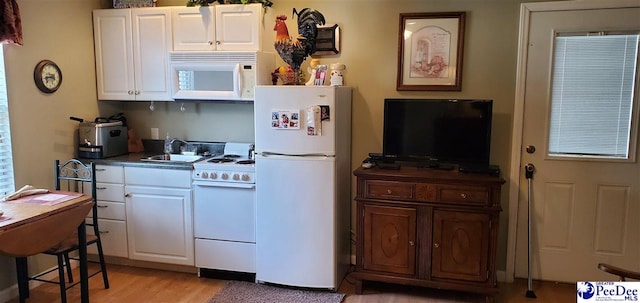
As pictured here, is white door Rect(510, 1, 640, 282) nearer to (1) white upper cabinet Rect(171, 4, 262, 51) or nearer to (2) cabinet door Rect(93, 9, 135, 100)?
(1) white upper cabinet Rect(171, 4, 262, 51)

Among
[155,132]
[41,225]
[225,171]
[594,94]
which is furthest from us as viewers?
[155,132]

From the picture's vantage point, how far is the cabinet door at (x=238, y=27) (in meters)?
3.40

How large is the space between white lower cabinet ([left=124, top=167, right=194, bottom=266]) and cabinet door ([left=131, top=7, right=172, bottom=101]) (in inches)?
26.9

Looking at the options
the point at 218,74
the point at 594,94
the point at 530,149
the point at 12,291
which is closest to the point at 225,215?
the point at 218,74

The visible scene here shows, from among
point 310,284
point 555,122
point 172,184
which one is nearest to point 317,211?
point 310,284

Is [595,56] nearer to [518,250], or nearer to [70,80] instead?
[518,250]

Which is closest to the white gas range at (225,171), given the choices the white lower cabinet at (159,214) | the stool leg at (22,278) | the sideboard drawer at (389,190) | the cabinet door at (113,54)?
the white lower cabinet at (159,214)

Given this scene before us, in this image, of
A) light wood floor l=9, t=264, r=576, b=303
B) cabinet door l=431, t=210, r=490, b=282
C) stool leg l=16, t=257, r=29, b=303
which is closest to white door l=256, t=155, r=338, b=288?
light wood floor l=9, t=264, r=576, b=303

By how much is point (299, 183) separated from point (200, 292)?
1086mm

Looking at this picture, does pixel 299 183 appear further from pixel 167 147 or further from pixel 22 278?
pixel 22 278

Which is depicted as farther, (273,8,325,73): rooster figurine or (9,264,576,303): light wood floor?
(273,8,325,73): rooster figurine

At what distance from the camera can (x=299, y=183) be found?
312cm

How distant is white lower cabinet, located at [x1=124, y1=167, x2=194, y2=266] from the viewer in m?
3.40

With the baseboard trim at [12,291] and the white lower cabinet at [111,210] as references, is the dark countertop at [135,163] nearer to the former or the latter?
the white lower cabinet at [111,210]
